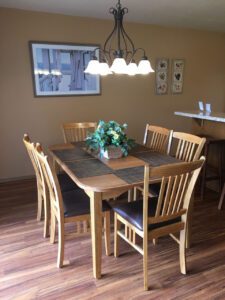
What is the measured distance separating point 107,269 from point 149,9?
131 inches

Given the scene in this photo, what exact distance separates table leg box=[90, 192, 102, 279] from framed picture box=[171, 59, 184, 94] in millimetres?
3576

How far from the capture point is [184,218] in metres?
1.86

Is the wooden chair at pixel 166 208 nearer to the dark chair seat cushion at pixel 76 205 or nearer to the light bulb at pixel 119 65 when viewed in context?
the dark chair seat cushion at pixel 76 205

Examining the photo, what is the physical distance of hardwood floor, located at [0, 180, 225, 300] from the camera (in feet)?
5.78

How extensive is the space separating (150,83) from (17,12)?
237 centimetres

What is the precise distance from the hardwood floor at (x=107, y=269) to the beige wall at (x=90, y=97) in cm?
164

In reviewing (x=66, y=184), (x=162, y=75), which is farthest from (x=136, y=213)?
(x=162, y=75)

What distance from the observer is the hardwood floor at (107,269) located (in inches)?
69.3

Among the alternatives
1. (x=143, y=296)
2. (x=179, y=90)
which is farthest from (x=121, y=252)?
(x=179, y=90)

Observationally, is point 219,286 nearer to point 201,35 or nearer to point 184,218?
point 184,218

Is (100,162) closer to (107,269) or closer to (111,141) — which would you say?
(111,141)

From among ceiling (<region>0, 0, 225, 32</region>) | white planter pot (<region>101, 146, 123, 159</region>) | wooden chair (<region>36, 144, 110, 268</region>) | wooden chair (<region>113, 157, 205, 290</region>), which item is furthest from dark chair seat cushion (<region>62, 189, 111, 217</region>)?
ceiling (<region>0, 0, 225, 32</region>)

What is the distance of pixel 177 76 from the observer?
4.69 metres

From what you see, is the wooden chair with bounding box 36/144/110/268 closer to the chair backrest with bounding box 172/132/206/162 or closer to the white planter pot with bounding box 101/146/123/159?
the white planter pot with bounding box 101/146/123/159
